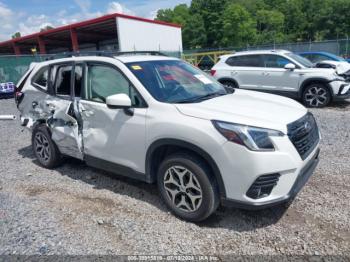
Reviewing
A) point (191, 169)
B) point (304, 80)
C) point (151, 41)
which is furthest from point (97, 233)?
point (151, 41)

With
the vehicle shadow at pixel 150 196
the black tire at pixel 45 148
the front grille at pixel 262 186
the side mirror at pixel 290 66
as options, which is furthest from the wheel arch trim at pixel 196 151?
the side mirror at pixel 290 66

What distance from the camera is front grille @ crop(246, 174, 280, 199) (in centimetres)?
264

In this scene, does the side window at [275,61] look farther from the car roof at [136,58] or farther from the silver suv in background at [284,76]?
the car roof at [136,58]

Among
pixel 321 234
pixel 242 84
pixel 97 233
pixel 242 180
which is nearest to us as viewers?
pixel 242 180

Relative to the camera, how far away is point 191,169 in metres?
2.91

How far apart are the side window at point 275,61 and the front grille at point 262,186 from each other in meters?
7.18

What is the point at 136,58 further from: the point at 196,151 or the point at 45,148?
the point at 45,148

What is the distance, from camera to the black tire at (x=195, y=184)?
113 inches

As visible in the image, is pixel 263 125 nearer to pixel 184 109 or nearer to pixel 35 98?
pixel 184 109

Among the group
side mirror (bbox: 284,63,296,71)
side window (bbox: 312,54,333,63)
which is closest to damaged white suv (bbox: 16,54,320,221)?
side mirror (bbox: 284,63,296,71)

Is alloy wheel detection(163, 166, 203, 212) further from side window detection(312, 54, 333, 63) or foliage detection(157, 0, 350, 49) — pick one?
foliage detection(157, 0, 350, 49)

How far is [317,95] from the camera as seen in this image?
8523mm

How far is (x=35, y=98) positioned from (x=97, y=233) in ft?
9.41

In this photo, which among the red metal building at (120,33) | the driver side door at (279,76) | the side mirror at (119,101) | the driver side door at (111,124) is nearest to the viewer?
the side mirror at (119,101)
